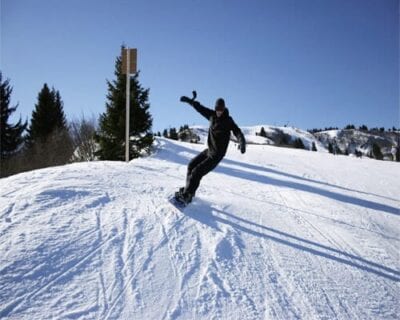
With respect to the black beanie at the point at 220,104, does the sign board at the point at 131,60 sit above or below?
above

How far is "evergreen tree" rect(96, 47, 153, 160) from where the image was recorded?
54.4 ft

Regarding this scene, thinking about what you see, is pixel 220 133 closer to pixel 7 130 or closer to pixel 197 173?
pixel 197 173

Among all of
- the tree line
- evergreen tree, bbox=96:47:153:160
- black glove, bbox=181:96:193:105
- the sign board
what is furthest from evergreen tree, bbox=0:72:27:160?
black glove, bbox=181:96:193:105

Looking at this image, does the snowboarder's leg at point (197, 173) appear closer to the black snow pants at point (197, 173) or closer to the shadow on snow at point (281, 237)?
the black snow pants at point (197, 173)

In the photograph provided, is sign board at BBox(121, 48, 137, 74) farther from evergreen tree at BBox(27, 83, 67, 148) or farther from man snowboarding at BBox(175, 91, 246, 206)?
evergreen tree at BBox(27, 83, 67, 148)

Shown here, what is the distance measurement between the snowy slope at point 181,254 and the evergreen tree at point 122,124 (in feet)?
31.2

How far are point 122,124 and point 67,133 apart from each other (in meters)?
14.0

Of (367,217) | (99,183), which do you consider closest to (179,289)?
(99,183)

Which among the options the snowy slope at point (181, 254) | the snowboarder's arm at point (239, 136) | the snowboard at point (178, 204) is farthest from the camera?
the snowboarder's arm at point (239, 136)

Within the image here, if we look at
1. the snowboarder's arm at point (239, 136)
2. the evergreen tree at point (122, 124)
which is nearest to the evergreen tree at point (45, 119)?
the evergreen tree at point (122, 124)

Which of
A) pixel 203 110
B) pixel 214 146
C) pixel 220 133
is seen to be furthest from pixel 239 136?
pixel 203 110

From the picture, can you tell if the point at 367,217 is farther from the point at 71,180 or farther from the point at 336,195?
the point at 71,180

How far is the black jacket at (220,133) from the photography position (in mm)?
5770

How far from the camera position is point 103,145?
16.9 metres
